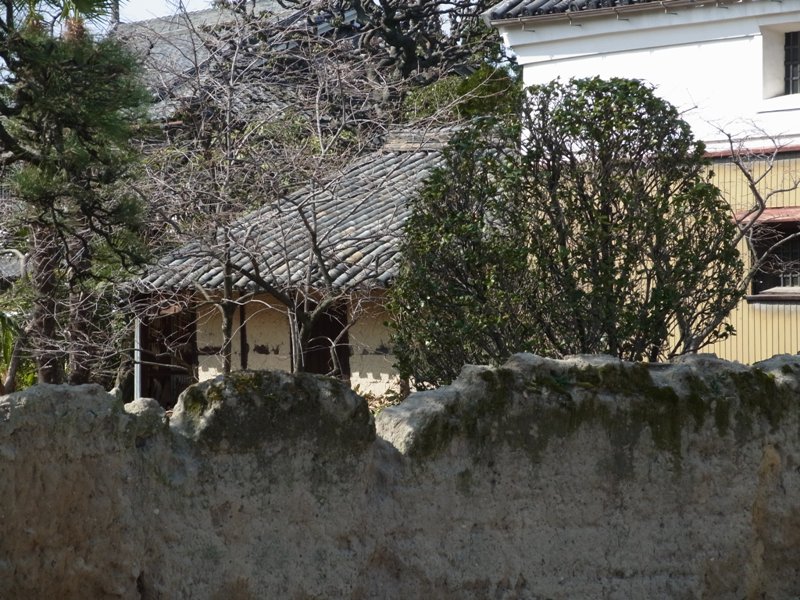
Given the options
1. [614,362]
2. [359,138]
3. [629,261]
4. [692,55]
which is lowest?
[614,362]

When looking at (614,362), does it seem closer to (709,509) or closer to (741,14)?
(709,509)

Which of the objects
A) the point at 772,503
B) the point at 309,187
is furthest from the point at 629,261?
the point at 309,187

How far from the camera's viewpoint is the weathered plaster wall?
13.7 ft

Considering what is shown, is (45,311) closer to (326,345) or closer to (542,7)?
(326,345)

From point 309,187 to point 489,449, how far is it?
281 inches

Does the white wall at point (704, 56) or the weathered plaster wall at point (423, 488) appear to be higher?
the white wall at point (704, 56)

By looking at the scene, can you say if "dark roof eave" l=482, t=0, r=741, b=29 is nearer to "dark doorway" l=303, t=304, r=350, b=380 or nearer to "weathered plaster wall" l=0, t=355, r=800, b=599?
"dark doorway" l=303, t=304, r=350, b=380

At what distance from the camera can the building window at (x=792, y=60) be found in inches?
484

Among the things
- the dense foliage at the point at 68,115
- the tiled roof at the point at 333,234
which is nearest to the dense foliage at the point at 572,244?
the dense foliage at the point at 68,115

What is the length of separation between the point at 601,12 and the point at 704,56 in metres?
1.19

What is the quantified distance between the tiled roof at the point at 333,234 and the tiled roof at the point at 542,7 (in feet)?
5.04

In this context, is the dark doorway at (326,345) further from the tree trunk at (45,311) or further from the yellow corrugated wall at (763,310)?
the yellow corrugated wall at (763,310)

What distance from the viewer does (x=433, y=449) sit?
4738 millimetres

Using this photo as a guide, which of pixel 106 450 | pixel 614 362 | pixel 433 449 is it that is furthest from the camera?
pixel 614 362
